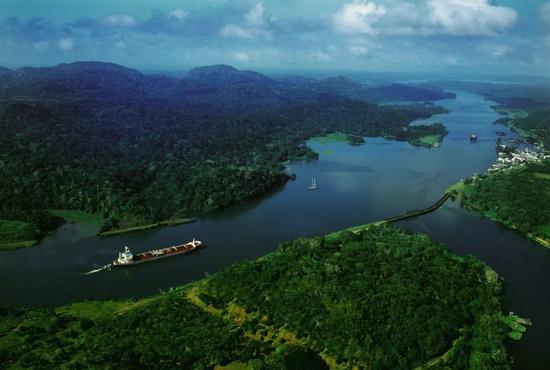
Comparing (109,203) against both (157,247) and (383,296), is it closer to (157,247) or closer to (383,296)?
(157,247)

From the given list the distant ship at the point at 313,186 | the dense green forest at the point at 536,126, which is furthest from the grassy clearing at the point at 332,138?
the dense green forest at the point at 536,126

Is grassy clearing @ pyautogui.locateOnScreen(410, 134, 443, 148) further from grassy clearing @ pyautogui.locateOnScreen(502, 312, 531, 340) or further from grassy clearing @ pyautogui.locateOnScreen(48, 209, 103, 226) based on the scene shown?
grassy clearing @ pyautogui.locateOnScreen(48, 209, 103, 226)

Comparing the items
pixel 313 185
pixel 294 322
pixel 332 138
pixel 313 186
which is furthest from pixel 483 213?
pixel 332 138

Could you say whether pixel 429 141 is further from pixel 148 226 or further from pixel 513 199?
pixel 148 226

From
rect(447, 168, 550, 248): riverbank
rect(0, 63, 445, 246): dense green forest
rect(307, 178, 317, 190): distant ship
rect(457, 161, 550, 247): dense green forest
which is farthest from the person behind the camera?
rect(307, 178, 317, 190): distant ship

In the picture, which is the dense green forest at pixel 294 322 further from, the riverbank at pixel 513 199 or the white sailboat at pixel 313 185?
the white sailboat at pixel 313 185

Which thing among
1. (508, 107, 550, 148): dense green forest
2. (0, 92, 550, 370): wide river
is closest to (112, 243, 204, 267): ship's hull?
(0, 92, 550, 370): wide river
